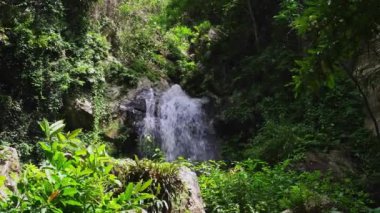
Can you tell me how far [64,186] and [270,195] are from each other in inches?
184

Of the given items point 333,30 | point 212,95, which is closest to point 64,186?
point 333,30

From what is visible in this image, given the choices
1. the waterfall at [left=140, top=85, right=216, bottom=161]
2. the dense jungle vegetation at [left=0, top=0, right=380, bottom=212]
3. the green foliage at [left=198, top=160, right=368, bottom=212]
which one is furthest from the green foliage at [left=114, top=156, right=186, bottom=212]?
the waterfall at [left=140, top=85, right=216, bottom=161]

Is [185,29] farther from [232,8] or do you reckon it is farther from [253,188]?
[253,188]

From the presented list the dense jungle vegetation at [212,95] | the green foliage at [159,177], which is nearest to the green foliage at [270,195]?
the dense jungle vegetation at [212,95]

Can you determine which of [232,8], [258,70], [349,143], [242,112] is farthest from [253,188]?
[232,8]

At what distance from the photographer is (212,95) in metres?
15.0

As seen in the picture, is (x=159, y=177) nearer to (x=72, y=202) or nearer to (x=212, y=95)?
(x=72, y=202)

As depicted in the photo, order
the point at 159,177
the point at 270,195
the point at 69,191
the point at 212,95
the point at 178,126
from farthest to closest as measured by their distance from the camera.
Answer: the point at 212,95
the point at 178,126
the point at 270,195
the point at 159,177
the point at 69,191

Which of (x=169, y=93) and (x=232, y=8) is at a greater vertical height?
(x=232, y=8)

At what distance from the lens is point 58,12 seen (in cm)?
1317

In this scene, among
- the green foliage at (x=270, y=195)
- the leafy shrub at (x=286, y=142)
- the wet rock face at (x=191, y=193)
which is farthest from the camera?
the leafy shrub at (x=286, y=142)

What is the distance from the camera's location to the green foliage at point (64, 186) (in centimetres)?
231

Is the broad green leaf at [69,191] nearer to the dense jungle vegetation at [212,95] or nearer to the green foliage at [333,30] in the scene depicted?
the dense jungle vegetation at [212,95]

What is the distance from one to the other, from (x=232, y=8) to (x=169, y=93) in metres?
4.03
